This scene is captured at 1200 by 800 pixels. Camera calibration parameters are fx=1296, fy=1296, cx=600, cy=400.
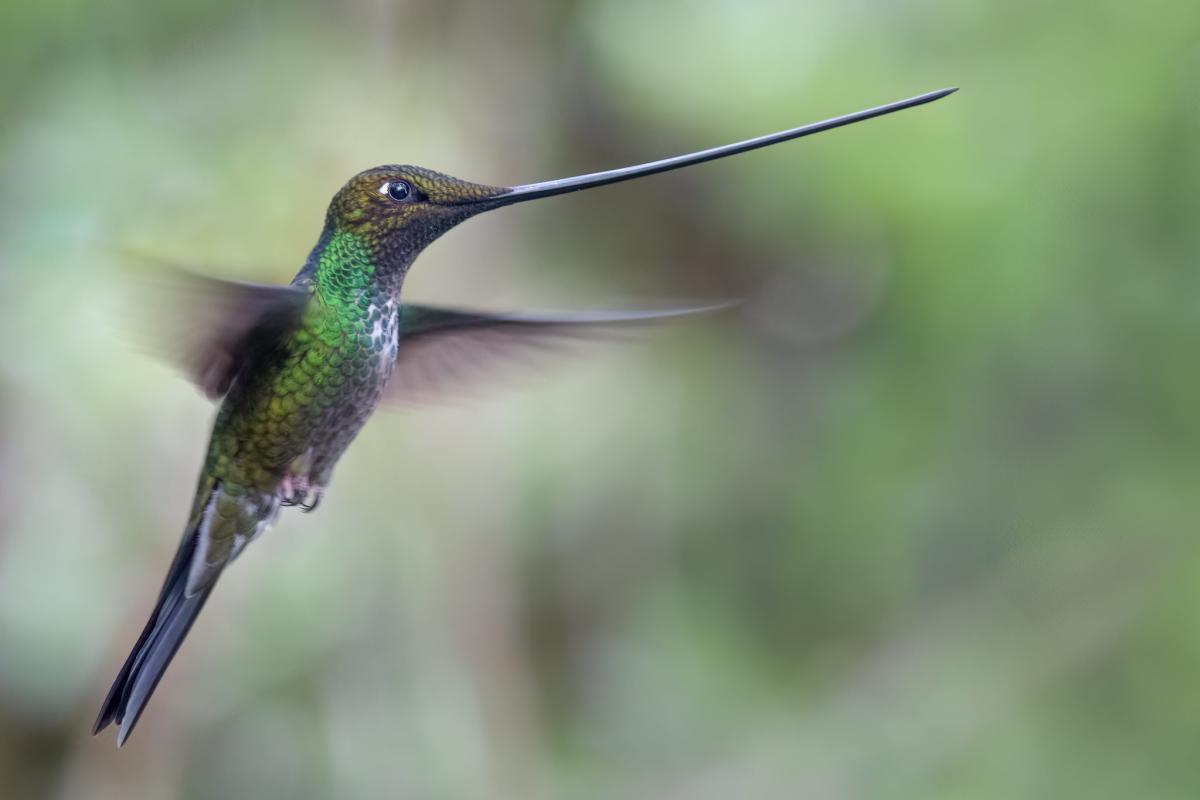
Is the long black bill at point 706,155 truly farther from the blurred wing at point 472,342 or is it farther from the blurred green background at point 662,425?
the blurred green background at point 662,425

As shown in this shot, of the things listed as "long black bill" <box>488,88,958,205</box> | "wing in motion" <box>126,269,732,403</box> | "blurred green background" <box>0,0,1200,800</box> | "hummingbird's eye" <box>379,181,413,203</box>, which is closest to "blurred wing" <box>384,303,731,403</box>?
"wing in motion" <box>126,269,732,403</box>

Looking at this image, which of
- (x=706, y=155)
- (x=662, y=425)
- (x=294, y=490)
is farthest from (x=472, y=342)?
(x=662, y=425)

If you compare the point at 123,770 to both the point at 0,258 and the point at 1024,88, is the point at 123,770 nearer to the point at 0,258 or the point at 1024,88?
the point at 0,258

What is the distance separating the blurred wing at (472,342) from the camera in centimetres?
84

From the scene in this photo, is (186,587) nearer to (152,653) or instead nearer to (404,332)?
(152,653)

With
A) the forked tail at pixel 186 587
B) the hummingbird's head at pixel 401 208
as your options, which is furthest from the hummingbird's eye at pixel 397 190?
the forked tail at pixel 186 587

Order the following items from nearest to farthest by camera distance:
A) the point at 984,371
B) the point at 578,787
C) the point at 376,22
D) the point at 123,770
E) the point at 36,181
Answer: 1. the point at 36,181
2. the point at 123,770
3. the point at 376,22
4. the point at 984,371
5. the point at 578,787

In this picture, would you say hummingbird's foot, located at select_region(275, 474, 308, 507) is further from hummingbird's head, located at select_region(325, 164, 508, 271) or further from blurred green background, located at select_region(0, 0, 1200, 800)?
blurred green background, located at select_region(0, 0, 1200, 800)

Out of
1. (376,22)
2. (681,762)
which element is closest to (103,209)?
(376,22)

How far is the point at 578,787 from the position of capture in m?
3.09

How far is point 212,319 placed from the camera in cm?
69

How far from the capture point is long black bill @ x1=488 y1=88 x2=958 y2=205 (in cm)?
48

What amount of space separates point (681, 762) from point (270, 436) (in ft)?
8.52

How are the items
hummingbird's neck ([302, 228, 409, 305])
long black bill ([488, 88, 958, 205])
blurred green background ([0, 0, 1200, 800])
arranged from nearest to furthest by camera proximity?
1. long black bill ([488, 88, 958, 205])
2. hummingbird's neck ([302, 228, 409, 305])
3. blurred green background ([0, 0, 1200, 800])
